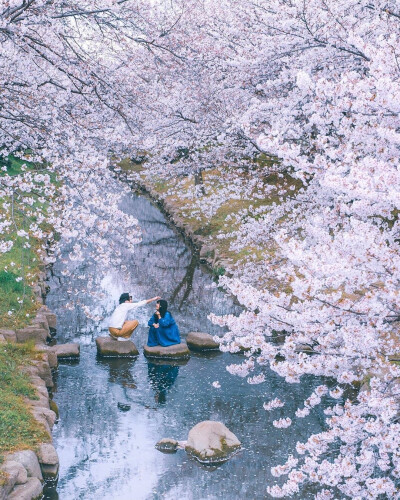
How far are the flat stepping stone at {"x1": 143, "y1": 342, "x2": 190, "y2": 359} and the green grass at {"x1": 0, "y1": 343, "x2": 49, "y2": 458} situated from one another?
11.0ft

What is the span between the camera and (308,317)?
598 centimetres

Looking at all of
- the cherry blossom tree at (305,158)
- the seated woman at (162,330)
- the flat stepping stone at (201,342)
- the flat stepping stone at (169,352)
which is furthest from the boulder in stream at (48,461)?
the flat stepping stone at (201,342)

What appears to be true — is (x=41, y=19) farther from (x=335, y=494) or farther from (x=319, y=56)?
(x=335, y=494)

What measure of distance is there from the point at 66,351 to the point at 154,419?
11.2ft

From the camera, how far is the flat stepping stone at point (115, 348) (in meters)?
13.5

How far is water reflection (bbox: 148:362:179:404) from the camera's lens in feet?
38.0

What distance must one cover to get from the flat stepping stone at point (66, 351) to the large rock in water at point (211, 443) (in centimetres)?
437

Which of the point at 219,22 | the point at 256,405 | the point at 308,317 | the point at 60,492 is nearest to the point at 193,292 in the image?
the point at 256,405

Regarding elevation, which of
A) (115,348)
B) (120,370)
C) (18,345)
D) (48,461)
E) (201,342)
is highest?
(201,342)

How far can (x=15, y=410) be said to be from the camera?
8.90 m

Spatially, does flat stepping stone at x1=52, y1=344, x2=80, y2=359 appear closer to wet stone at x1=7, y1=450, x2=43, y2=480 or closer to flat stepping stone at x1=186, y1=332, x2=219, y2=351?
flat stepping stone at x1=186, y1=332, x2=219, y2=351

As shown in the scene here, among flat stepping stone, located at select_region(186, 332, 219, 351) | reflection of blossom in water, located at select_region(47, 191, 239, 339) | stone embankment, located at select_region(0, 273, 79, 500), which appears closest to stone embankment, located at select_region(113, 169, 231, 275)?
reflection of blossom in water, located at select_region(47, 191, 239, 339)

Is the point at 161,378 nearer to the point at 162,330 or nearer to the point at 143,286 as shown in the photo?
the point at 162,330

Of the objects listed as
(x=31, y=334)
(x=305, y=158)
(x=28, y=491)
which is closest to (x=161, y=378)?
(x=31, y=334)
